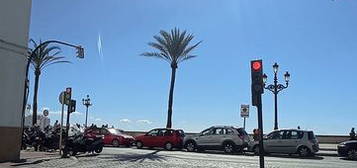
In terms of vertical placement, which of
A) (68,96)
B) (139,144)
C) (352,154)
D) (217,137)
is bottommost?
(352,154)

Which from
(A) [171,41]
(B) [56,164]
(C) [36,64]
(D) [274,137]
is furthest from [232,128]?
(C) [36,64]

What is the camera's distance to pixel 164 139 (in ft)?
112

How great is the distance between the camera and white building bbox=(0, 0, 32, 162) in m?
19.5

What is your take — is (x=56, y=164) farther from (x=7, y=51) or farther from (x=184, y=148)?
(x=184, y=148)

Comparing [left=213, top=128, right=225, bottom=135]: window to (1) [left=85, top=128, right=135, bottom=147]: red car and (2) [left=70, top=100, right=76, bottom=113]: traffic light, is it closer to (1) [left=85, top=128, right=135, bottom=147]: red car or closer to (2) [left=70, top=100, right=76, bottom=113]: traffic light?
(1) [left=85, top=128, right=135, bottom=147]: red car

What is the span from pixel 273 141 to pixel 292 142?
3.58ft

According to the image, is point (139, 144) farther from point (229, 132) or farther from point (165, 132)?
point (229, 132)

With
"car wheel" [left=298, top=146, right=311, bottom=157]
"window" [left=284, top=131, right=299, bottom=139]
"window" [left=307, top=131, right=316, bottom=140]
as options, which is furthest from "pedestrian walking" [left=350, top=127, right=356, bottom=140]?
"window" [left=284, top=131, right=299, bottom=139]

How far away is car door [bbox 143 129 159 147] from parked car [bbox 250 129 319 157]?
7.74m

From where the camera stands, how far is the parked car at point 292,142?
28.8 m

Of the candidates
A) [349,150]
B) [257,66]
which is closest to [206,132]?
[349,150]

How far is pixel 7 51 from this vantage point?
19.7 m

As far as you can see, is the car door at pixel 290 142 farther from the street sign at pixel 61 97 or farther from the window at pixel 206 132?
the street sign at pixel 61 97

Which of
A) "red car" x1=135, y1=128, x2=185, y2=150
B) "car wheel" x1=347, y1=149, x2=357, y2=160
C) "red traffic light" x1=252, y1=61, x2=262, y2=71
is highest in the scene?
"red traffic light" x1=252, y1=61, x2=262, y2=71
